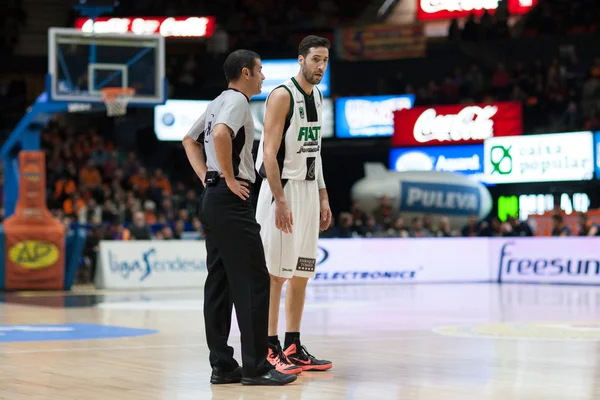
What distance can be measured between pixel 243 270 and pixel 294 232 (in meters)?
0.82

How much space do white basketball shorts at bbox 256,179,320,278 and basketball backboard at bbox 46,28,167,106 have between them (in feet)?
41.6

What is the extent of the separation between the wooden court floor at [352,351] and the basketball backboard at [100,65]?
452 centimetres

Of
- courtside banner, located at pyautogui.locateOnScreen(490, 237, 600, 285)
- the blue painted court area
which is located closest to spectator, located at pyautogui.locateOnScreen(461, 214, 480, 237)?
courtside banner, located at pyautogui.locateOnScreen(490, 237, 600, 285)

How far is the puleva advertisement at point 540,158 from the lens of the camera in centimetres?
2908

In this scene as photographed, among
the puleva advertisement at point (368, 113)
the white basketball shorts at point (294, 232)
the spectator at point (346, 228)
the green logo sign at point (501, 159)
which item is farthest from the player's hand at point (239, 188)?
the puleva advertisement at point (368, 113)

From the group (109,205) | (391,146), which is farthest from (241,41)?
(109,205)

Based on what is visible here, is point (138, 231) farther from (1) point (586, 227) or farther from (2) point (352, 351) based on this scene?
(2) point (352, 351)

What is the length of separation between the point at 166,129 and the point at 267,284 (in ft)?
97.8

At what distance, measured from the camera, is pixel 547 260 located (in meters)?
23.4

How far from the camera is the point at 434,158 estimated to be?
35281 mm

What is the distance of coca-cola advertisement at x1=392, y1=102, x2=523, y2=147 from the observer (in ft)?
108

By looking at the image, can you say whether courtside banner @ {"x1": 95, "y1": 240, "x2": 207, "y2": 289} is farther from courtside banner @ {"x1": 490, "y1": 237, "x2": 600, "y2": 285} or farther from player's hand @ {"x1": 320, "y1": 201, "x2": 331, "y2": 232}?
player's hand @ {"x1": 320, "y1": 201, "x2": 331, "y2": 232}

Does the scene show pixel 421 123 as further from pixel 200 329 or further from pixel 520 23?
pixel 200 329

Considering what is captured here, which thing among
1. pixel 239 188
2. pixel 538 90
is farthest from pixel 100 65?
pixel 538 90
